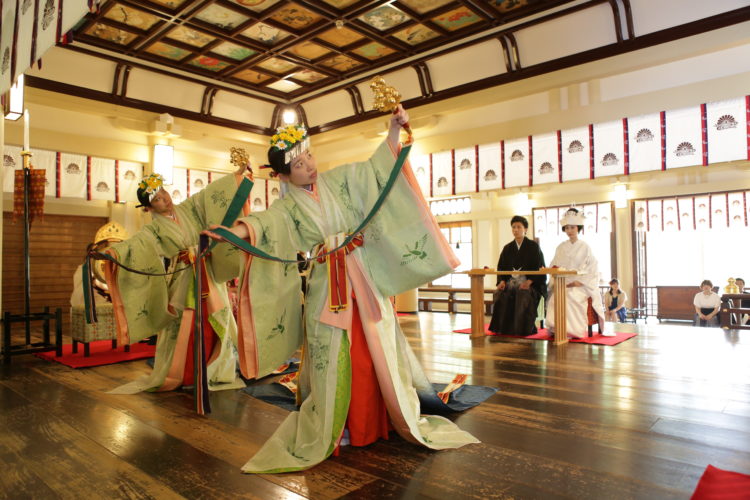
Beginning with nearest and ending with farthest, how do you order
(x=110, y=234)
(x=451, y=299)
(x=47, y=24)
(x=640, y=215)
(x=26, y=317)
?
(x=47, y=24) → (x=26, y=317) → (x=110, y=234) → (x=640, y=215) → (x=451, y=299)

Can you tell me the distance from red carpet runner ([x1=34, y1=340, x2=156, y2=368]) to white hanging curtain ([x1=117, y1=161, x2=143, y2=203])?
304cm

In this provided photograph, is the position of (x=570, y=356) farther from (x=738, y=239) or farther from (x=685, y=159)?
(x=738, y=239)

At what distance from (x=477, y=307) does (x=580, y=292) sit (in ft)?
3.91

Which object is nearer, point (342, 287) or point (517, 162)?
point (342, 287)

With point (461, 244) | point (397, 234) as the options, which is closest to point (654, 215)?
point (461, 244)

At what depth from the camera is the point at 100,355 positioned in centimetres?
486

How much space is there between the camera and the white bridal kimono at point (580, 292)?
18.2ft

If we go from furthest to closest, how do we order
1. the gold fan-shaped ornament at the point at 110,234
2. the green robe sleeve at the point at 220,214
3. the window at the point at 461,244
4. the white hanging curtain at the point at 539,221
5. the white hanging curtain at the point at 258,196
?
1. the window at the point at 461,244
2. the white hanging curtain at the point at 539,221
3. the white hanging curtain at the point at 258,196
4. the gold fan-shaped ornament at the point at 110,234
5. the green robe sleeve at the point at 220,214

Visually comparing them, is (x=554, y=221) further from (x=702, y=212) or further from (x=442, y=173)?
(x=442, y=173)

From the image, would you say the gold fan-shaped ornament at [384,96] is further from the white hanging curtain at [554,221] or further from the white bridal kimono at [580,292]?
the white hanging curtain at [554,221]

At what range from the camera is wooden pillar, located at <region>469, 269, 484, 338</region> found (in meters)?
Result: 5.83

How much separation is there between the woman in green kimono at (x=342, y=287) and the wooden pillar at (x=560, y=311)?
10.8 feet

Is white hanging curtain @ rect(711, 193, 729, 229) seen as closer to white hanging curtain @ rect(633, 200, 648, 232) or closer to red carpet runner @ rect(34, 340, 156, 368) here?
white hanging curtain @ rect(633, 200, 648, 232)

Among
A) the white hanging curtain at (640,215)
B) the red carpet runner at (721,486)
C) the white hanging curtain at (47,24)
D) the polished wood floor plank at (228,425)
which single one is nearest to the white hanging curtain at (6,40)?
the white hanging curtain at (47,24)
